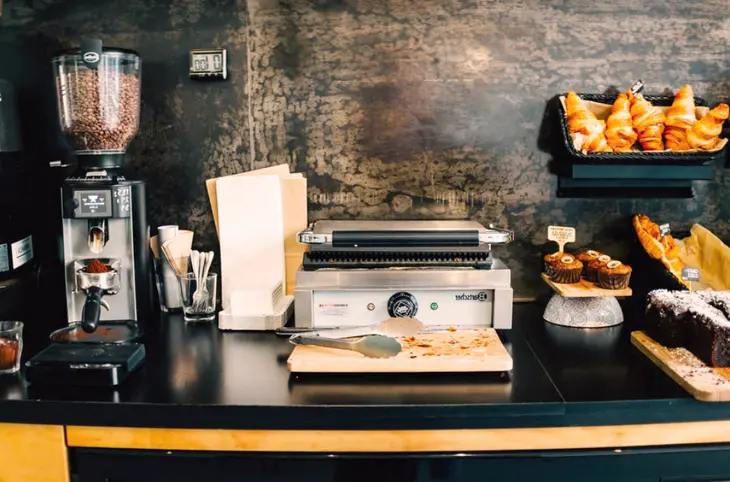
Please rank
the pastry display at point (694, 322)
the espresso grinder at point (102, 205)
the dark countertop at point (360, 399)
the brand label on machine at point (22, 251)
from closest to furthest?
the dark countertop at point (360, 399) → the pastry display at point (694, 322) → the espresso grinder at point (102, 205) → the brand label on machine at point (22, 251)

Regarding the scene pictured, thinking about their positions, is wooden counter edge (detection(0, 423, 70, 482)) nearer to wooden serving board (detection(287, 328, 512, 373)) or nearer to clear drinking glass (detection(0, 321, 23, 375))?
clear drinking glass (detection(0, 321, 23, 375))

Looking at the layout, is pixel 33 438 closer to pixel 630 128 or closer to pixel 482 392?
pixel 482 392

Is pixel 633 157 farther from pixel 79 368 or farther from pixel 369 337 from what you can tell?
pixel 79 368

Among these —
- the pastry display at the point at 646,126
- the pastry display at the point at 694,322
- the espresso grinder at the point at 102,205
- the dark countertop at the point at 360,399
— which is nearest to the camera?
the dark countertop at the point at 360,399

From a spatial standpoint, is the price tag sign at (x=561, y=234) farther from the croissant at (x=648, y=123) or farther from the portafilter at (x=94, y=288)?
the portafilter at (x=94, y=288)

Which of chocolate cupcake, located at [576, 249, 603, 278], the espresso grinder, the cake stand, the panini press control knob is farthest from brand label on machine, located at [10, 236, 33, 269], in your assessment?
chocolate cupcake, located at [576, 249, 603, 278]

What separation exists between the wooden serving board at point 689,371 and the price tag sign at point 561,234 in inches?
16.8

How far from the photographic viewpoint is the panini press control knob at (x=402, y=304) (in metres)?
1.73

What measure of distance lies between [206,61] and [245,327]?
882mm

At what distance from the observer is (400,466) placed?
52.6 inches

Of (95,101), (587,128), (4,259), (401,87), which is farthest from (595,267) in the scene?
(4,259)

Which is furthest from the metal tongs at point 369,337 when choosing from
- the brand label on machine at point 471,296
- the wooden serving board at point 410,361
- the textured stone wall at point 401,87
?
the textured stone wall at point 401,87

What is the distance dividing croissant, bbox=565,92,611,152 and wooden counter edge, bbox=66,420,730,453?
914mm

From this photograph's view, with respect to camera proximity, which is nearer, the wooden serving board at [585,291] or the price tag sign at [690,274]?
the wooden serving board at [585,291]
